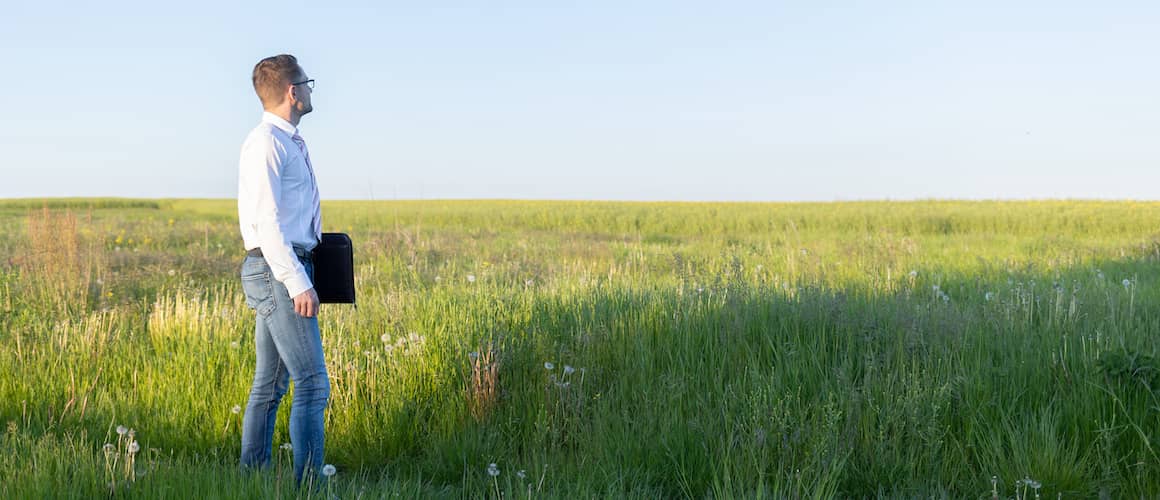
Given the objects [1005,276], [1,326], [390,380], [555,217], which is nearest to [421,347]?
[390,380]

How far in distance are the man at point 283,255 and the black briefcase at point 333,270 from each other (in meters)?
0.09

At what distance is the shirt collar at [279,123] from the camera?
3.56 metres

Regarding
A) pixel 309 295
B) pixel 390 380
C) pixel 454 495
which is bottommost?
pixel 454 495

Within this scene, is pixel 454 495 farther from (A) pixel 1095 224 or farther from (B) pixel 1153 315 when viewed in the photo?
(A) pixel 1095 224

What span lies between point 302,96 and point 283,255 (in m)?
0.85

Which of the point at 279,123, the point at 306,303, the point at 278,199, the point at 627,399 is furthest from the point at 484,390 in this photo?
the point at 279,123

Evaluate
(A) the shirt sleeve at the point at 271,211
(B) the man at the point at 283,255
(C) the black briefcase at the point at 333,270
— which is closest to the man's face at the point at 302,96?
(B) the man at the point at 283,255

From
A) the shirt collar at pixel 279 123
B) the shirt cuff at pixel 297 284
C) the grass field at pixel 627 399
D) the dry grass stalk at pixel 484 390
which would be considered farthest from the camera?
the dry grass stalk at pixel 484 390

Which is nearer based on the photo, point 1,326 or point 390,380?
point 390,380

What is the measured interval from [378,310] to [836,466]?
13.6ft

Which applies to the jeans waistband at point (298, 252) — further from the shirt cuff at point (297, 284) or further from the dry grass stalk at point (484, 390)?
the dry grass stalk at point (484, 390)

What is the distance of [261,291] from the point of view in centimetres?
346

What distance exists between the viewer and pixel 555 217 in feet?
99.4

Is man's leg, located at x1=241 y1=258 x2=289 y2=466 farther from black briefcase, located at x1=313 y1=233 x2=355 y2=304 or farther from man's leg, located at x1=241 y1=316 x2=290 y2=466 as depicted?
black briefcase, located at x1=313 y1=233 x2=355 y2=304
